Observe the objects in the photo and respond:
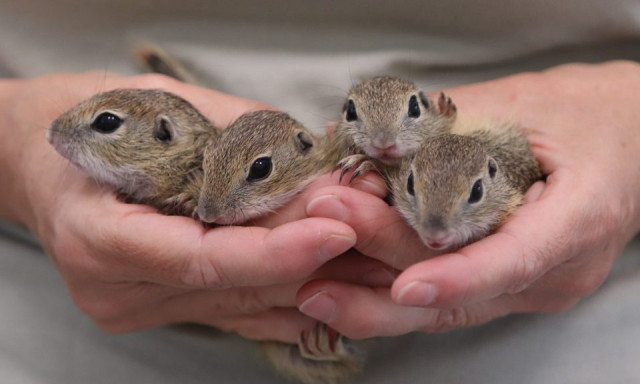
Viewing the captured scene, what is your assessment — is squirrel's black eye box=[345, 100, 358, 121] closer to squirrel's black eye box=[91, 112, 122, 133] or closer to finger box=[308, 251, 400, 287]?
finger box=[308, 251, 400, 287]

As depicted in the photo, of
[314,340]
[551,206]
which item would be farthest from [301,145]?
[551,206]

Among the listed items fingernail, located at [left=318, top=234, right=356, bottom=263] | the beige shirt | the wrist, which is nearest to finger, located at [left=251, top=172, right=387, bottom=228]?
fingernail, located at [left=318, top=234, right=356, bottom=263]

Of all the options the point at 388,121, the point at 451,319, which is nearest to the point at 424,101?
the point at 388,121

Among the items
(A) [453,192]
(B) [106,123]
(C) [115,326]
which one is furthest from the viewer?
(C) [115,326]

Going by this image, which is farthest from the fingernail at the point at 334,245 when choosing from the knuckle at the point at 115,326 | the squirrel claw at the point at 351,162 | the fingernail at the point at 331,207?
the knuckle at the point at 115,326

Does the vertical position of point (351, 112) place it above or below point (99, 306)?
above

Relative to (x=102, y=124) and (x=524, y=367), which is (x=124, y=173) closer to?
(x=102, y=124)

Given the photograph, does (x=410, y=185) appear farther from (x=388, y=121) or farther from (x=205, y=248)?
(x=205, y=248)

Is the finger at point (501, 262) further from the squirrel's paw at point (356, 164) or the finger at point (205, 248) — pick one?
the squirrel's paw at point (356, 164)
